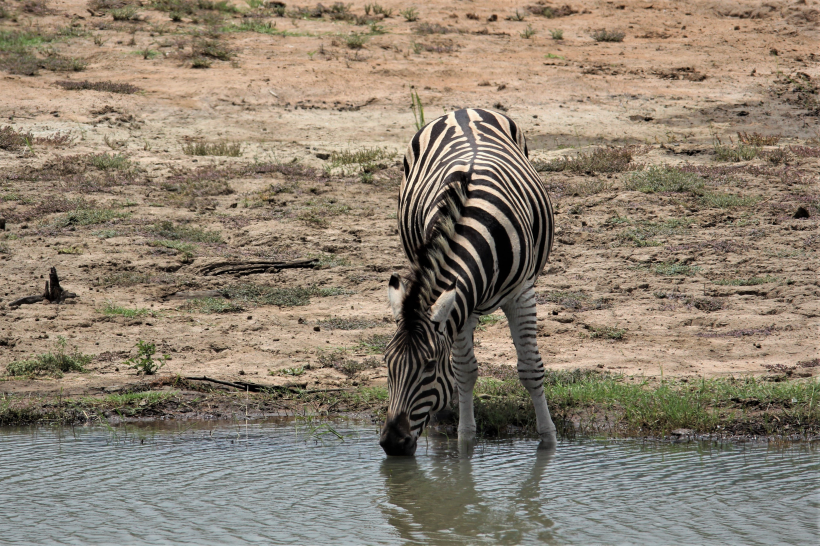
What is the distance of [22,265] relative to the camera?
969cm

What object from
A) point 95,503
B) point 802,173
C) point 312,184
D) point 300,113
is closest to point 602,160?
point 802,173

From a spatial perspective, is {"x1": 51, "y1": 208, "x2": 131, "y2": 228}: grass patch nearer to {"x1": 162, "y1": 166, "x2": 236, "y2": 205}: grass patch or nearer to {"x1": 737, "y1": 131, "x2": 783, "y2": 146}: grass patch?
{"x1": 162, "y1": 166, "x2": 236, "y2": 205}: grass patch

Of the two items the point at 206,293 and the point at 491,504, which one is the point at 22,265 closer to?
the point at 206,293

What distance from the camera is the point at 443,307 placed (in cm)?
438

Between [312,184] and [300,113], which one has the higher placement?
[300,113]

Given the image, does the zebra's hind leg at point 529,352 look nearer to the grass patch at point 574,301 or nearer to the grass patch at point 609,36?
the grass patch at point 574,301

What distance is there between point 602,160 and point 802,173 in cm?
281

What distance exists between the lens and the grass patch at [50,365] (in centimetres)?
713

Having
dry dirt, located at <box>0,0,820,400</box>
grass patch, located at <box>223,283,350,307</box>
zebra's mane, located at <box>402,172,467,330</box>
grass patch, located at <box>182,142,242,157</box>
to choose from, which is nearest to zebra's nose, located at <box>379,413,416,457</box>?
zebra's mane, located at <box>402,172,467,330</box>

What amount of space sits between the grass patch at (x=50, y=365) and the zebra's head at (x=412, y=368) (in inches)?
152

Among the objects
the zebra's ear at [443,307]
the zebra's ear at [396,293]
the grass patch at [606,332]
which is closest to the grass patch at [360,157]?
the grass patch at [606,332]

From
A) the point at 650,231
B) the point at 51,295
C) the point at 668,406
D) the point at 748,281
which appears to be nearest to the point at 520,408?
the point at 668,406

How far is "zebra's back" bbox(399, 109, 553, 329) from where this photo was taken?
15.6 ft

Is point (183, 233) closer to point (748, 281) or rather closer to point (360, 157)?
point (360, 157)
